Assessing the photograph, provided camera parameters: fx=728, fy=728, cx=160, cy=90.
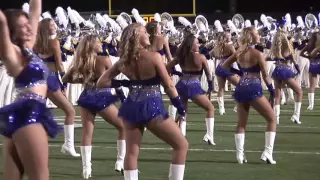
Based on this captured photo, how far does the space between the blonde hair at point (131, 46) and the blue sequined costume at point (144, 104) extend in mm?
125

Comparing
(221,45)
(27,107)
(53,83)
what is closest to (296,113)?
(221,45)

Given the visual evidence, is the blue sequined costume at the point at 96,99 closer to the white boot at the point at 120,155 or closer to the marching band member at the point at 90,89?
the marching band member at the point at 90,89

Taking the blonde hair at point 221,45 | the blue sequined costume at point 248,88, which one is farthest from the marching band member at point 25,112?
the blonde hair at point 221,45

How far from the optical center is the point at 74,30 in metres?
15.7

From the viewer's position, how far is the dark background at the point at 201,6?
23469 mm

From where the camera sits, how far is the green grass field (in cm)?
808

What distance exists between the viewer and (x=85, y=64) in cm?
784

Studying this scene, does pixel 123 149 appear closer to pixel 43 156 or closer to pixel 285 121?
pixel 43 156

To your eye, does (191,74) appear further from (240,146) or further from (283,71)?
(283,71)

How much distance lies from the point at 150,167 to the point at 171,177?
208 centimetres

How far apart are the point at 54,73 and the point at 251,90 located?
2549 mm

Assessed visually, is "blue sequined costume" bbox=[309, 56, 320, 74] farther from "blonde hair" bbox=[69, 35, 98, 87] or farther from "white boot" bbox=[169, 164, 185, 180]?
"white boot" bbox=[169, 164, 185, 180]

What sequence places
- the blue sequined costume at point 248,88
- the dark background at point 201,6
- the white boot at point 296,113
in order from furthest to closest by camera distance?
the dark background at point 201,6 → the white boot at point 296,113 → the blue sequined costume at point 248,88

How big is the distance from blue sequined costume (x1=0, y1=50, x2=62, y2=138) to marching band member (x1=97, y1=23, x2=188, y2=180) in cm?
139
